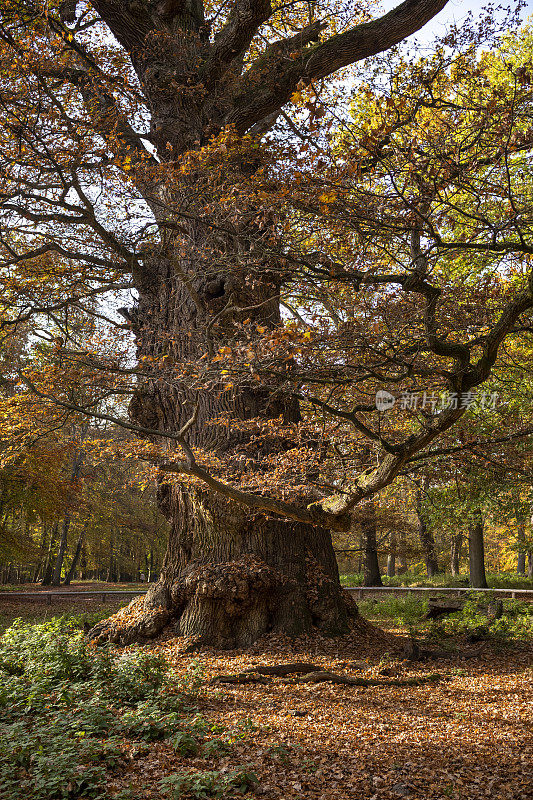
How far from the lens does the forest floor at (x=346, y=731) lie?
4160mm

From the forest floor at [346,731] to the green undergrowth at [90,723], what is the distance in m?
0.04

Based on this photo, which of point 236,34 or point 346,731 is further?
point 236,34

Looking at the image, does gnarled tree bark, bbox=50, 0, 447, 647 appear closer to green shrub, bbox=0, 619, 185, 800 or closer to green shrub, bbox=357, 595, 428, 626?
green shrub, bbox=0, 619, 185, 800

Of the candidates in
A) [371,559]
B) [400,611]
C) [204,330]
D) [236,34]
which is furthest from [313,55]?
[371,559]

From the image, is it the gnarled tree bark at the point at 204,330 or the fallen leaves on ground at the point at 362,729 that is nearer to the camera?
the fallen leaves on ground at the point at 362,729

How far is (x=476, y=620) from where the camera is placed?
10672mm

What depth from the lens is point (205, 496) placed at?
9.02m

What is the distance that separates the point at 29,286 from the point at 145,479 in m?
4.29

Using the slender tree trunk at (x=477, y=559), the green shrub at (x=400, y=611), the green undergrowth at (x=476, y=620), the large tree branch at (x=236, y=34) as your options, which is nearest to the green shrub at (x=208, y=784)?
the green undergrowth at (x=476, y=620)

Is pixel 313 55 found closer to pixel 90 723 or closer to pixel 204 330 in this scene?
pixel 204 330

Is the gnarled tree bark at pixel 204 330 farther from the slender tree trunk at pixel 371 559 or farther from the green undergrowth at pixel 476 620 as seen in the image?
the slender tree trunk at pixel 371 559

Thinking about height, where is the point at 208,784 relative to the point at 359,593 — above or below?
above

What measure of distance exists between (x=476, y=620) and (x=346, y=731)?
20.9ft

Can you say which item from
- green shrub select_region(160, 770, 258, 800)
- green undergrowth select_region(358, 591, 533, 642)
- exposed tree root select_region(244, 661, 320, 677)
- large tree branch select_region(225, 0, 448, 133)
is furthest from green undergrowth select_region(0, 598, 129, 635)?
large tree branch select_region(225, 0, 448, 133)
